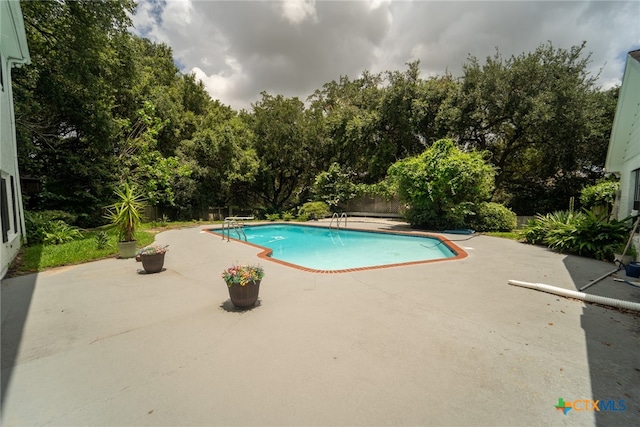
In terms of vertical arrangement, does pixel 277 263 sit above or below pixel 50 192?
below

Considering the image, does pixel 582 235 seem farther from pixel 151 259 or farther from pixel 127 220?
pixel 127 220

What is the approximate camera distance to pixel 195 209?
1844cm

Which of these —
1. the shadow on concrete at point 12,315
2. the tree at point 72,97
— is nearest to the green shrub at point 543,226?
the shadow on concrete at point 12,315

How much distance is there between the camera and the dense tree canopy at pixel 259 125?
368 inches

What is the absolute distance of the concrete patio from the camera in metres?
1.82

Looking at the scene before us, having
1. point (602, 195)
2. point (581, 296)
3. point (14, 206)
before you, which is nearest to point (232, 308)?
point (581, 296)

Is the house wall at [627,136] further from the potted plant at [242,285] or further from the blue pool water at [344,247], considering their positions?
the potted plant at [242,285]

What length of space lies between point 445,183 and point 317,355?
10401mm

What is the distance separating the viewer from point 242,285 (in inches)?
132

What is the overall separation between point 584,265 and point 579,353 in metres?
4.55

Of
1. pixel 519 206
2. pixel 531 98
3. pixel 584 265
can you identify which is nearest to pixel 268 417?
pixel 584 265

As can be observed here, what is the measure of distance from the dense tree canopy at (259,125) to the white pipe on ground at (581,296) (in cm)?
1343

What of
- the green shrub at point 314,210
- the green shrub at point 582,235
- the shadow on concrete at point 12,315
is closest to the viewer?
the shadow on concrete at point 12,315

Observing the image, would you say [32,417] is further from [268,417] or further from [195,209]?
[195,209]
